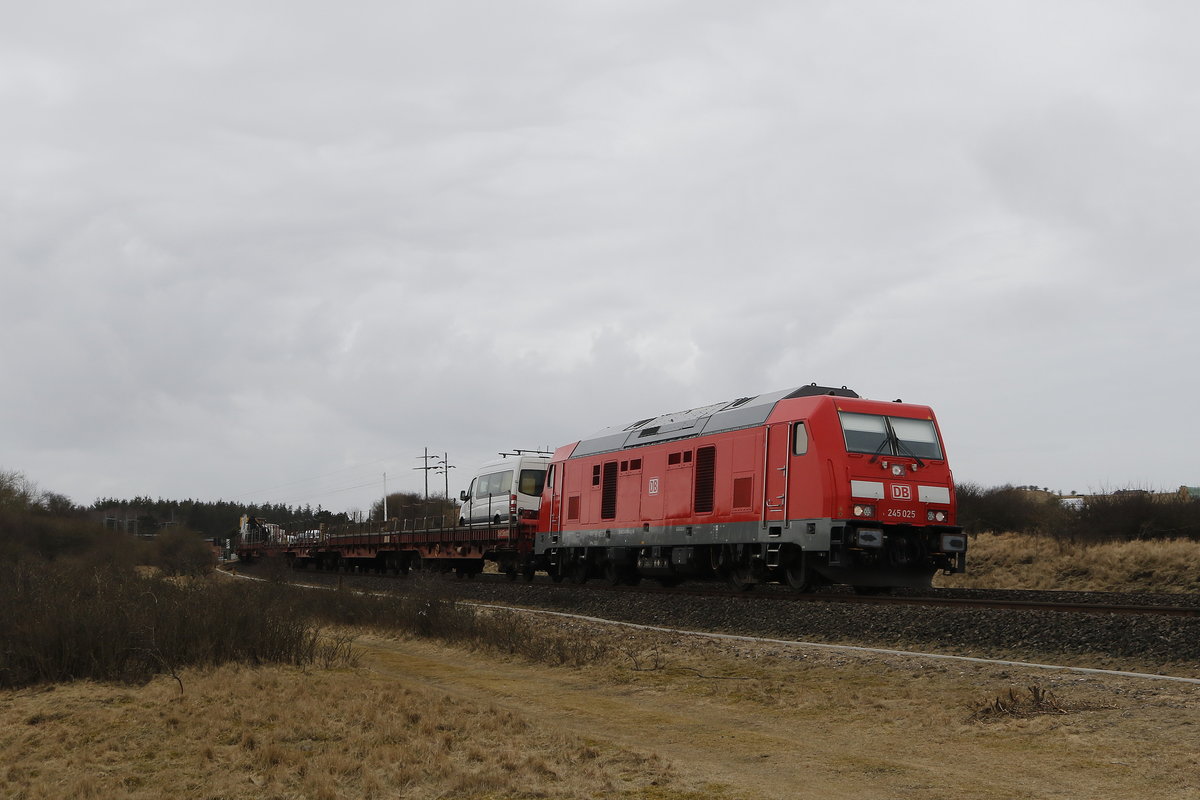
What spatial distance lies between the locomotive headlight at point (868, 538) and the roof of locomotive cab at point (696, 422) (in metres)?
2.98

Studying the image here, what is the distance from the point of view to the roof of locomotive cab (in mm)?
20750

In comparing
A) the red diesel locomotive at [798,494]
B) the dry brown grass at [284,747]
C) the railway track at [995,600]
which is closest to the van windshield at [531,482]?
the red diesel locomotive at [798,494]

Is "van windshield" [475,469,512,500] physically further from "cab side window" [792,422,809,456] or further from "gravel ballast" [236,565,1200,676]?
"cab side window" [792,422,809,456]

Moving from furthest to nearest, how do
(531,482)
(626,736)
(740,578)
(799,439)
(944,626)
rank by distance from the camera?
(531,482)
(740,578)
(799,439)
(944,626)
(626,736)

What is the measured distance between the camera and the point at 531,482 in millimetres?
33688

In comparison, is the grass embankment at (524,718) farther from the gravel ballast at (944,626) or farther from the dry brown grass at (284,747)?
the gravel ballast at (944,626)

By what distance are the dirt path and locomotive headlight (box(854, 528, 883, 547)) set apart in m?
5.65

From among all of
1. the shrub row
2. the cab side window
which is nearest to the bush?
the cab side window

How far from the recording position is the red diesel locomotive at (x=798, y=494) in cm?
1883

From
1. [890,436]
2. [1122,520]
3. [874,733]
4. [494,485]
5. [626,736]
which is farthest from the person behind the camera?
[1122,520]

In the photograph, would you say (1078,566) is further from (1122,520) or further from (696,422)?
(696,422)

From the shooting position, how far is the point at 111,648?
1250 cm

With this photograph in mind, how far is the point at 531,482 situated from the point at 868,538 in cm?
1678

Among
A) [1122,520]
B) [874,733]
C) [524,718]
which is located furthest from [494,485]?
[874,733]
